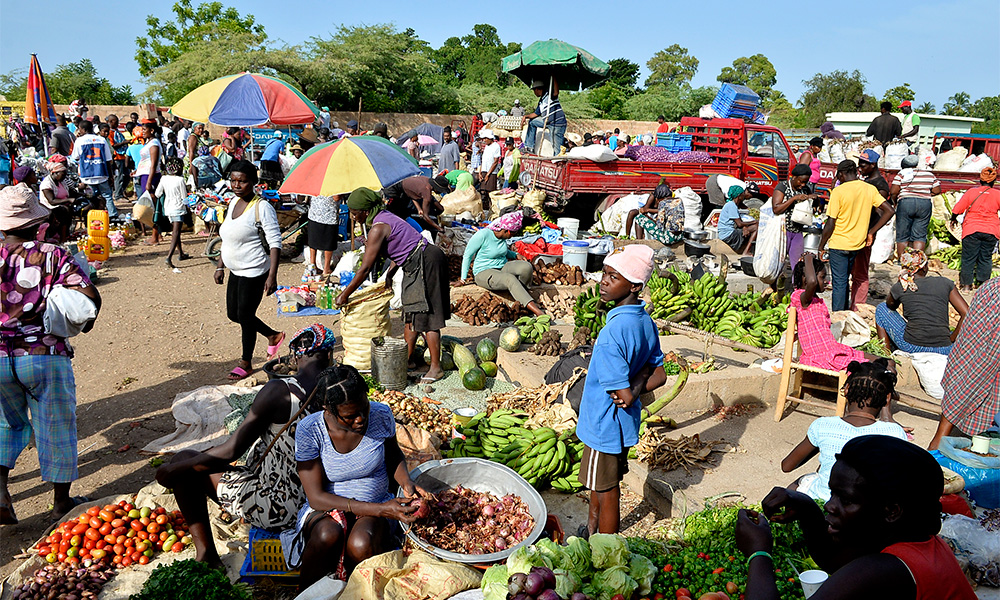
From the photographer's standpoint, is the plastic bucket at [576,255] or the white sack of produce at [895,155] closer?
the plastic bucket at [576,255]

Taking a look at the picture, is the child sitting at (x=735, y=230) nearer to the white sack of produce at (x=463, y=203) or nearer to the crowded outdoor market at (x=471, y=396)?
the crowded outdoor market at (x=471, y=396)

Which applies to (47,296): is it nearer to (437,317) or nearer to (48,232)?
(48,232)

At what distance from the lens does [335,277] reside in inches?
338

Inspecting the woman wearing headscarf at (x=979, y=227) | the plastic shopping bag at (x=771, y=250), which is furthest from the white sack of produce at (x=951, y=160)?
the plastic shopping bag at (x=771, y=250)

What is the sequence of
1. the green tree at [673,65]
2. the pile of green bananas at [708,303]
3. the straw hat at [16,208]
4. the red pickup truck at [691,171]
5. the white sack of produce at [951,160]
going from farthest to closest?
the green tree at [673,65], the white sack of produce at [951,160], the red pickup truck at [691,171], the pile of green bananas at [708,303], the straw hat at [16,208]

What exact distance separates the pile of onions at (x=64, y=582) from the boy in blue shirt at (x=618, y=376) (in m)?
2.59

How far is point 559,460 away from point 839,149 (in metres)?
13.1

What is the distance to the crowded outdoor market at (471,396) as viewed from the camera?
2.91 meters

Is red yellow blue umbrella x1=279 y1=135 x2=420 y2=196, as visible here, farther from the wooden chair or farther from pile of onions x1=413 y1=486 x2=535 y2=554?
pile of onions x1=413 y1=486 x2=535 y2=554

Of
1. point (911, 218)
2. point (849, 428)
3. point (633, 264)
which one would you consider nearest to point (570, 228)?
point (911, 218)

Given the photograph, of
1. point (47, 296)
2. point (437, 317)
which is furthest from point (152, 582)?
point (437, 317)

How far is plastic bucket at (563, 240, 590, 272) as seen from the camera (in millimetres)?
9625

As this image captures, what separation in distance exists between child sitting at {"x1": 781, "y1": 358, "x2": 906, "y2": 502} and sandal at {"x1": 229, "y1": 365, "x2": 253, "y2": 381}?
4802mm

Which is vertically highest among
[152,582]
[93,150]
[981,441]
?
[93,150]
